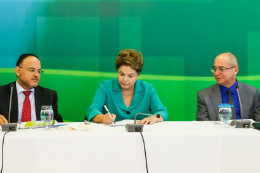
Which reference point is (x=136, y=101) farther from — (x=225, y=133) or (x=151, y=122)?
(x=225, y=133)

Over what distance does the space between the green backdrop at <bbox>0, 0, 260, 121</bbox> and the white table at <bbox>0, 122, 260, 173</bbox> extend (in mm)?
2013

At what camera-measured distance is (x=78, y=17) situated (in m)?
3.90

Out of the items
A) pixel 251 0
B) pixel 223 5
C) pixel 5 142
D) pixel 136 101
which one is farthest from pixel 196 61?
pixel 5 142

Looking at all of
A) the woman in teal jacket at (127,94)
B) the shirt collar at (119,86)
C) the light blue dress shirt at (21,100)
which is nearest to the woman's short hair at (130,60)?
the woman in teal jacket at (127,94)

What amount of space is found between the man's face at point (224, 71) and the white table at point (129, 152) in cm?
132

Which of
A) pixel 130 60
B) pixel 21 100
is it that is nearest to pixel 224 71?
pixel 130 60

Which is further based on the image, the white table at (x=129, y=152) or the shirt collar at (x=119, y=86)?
the shirt collar at (x=119, y=86)

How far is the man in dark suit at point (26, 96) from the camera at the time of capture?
3016 mm

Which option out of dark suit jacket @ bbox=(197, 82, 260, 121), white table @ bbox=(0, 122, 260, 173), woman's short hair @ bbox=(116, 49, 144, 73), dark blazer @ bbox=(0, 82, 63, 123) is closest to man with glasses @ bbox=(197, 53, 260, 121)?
dark suit jacket @ bbox=(197, 82, 260, 121)

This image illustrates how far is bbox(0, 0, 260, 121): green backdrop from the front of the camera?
3.88 metres

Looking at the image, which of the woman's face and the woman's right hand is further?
the woman's face

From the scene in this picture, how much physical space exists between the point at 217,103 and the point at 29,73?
1818 millimetres

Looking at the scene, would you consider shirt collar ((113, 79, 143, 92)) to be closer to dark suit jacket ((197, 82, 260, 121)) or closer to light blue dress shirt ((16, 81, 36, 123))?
dark suit jacket ((197, 82, 260, 121))

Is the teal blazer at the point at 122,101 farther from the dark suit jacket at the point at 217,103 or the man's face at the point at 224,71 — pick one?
the man's face at the point at 224,71
